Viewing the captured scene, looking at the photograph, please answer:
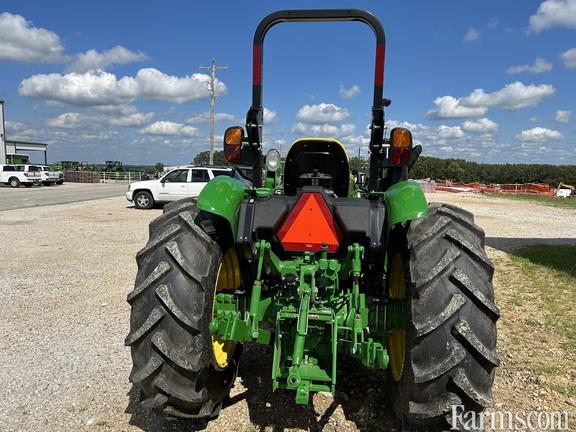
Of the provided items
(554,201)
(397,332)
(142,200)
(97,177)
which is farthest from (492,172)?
(397,332)

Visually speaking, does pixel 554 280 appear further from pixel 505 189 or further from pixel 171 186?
pixel 505 189

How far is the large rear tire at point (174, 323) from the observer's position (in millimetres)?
2660

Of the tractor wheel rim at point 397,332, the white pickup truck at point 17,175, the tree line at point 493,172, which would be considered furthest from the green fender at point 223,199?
the tree line at point 493,172

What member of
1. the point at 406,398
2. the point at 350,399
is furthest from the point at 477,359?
the point at 350,399

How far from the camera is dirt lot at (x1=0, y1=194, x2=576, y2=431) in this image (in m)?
3.27

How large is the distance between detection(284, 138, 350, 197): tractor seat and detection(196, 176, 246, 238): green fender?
3.27 ft

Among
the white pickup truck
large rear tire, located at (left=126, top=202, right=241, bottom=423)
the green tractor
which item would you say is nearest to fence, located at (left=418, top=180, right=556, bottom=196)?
the white pickup truck

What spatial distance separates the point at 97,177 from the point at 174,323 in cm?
4484

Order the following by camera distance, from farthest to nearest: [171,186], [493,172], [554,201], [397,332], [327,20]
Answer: [493,172] < [554,201] < [171,186] < [327,20] < [397,332]

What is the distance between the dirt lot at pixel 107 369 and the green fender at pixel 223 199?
4.69 ft

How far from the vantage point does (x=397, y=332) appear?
3219 millimetres

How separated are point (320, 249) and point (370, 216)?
39 centimetres

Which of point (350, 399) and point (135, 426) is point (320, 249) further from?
point (135, 426)

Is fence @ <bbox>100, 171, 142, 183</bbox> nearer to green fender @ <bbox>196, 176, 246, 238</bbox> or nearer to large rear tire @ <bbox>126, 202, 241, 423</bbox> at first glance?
green fender @ <bbox>196, 176, 246, 238</bbox>
